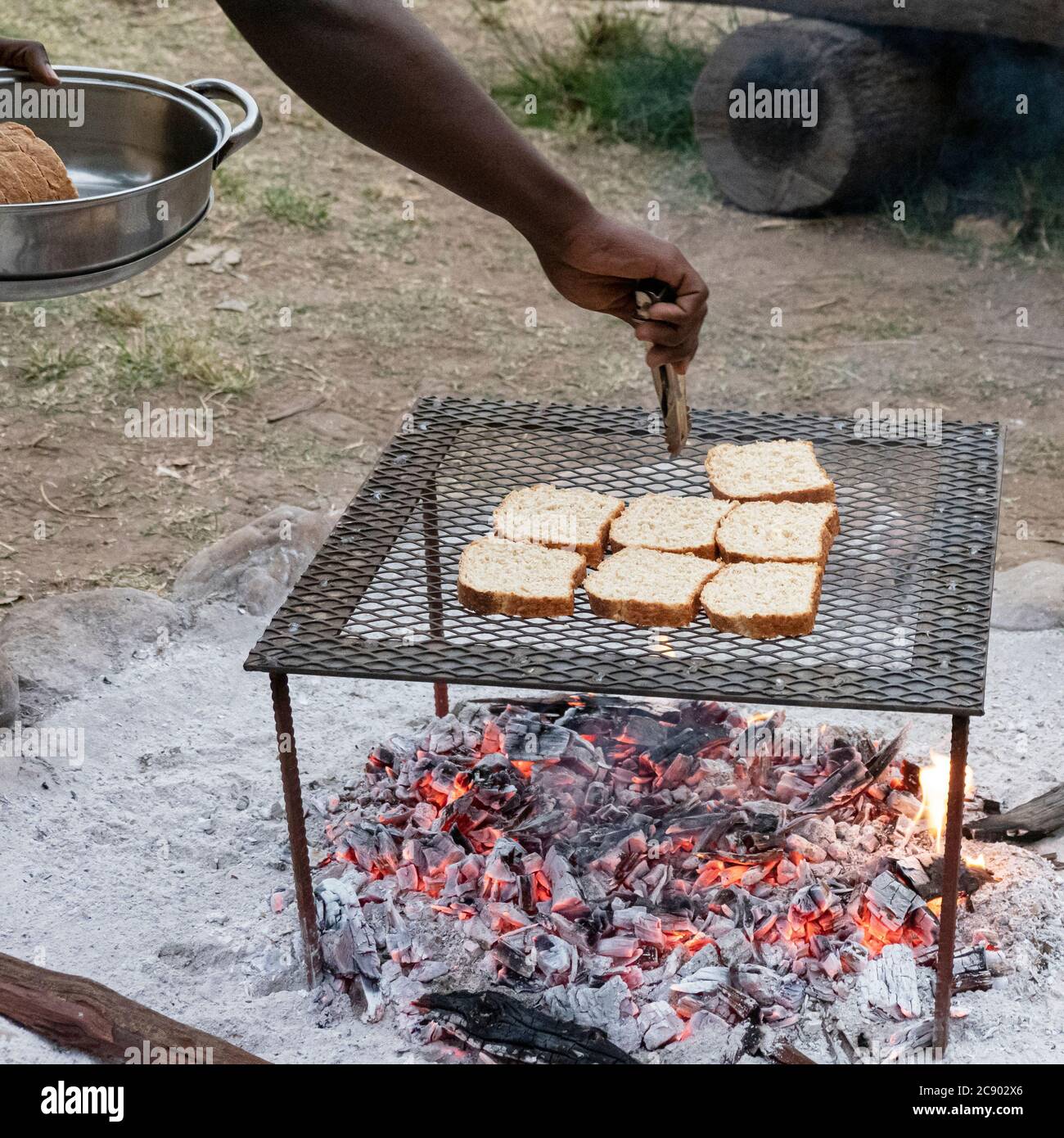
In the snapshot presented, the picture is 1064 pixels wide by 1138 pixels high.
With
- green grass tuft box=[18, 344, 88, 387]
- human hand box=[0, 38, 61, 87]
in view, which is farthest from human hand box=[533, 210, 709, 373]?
green grass tuft box=[18, 344, 88, 387]

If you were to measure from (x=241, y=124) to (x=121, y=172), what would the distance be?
400 millimetres

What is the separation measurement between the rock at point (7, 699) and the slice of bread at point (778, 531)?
6.57ft

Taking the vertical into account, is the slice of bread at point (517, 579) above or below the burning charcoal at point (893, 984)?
above

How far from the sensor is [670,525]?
3.24 m

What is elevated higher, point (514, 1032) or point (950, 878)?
point (950, 878)

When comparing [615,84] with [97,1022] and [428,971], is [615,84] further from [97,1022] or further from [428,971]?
[97,1022]

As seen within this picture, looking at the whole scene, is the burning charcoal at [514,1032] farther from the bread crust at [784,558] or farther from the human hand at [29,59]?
the human hand at [29,59]

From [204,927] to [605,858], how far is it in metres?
0.95

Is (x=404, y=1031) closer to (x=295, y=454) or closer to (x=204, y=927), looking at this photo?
(x=204, y=927)

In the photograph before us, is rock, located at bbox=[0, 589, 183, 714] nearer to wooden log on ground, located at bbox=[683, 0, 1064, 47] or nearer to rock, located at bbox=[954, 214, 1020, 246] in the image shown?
wooden log on ground, located at bbox=[683, 0, 1064, 47]

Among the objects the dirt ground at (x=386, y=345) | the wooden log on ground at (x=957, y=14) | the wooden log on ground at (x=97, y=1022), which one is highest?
the wooden log on ground at (x=957, y=14)

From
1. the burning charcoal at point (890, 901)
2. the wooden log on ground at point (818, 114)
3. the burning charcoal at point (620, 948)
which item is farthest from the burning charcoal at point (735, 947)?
the wooden log on ground at point (818, 114)

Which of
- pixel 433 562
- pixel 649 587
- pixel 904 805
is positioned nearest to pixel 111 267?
pixel 433 562

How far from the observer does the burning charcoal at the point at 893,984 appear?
9.98 feet
